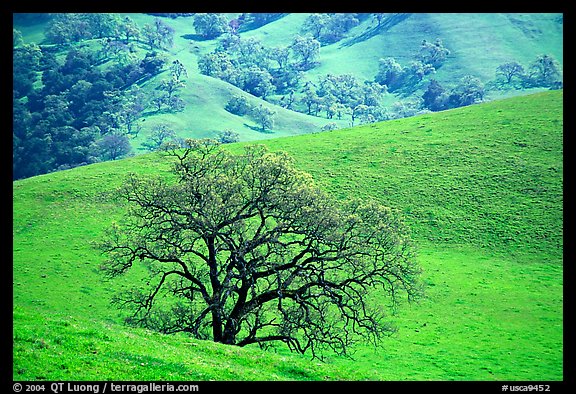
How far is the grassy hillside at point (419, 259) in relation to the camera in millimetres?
22719

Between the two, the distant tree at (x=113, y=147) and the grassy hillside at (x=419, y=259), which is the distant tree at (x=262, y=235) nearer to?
the grassy hillside at (x=419, y=259)

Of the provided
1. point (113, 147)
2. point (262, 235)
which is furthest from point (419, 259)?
point (113, 147)

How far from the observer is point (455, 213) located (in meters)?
64.8

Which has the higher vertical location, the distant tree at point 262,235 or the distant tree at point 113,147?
the distant tree at point 262,235

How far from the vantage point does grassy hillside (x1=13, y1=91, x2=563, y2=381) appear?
74.5 feet

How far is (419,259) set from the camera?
5647 cm

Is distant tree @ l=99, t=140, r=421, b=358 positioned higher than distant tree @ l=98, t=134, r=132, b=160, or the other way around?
distant tree @ l=99, t=140, r=421, b=358

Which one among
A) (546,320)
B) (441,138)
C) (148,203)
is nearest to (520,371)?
(546,320)

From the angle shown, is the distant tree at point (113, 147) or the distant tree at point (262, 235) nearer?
the distant tree at point (262, 235)

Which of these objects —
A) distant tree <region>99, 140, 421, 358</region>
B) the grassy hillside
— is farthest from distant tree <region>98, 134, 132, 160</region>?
distant tree <region>99, 140, 421, 358</region>

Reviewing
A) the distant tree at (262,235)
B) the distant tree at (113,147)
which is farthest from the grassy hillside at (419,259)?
the distant tree at (113,147)

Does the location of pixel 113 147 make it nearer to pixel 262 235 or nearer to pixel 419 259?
pixel 419 259

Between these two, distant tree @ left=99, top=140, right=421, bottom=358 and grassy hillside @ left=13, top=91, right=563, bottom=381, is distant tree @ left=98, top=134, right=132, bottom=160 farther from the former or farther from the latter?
distant tree @ left=99, top=140, right=421, bottom=358
